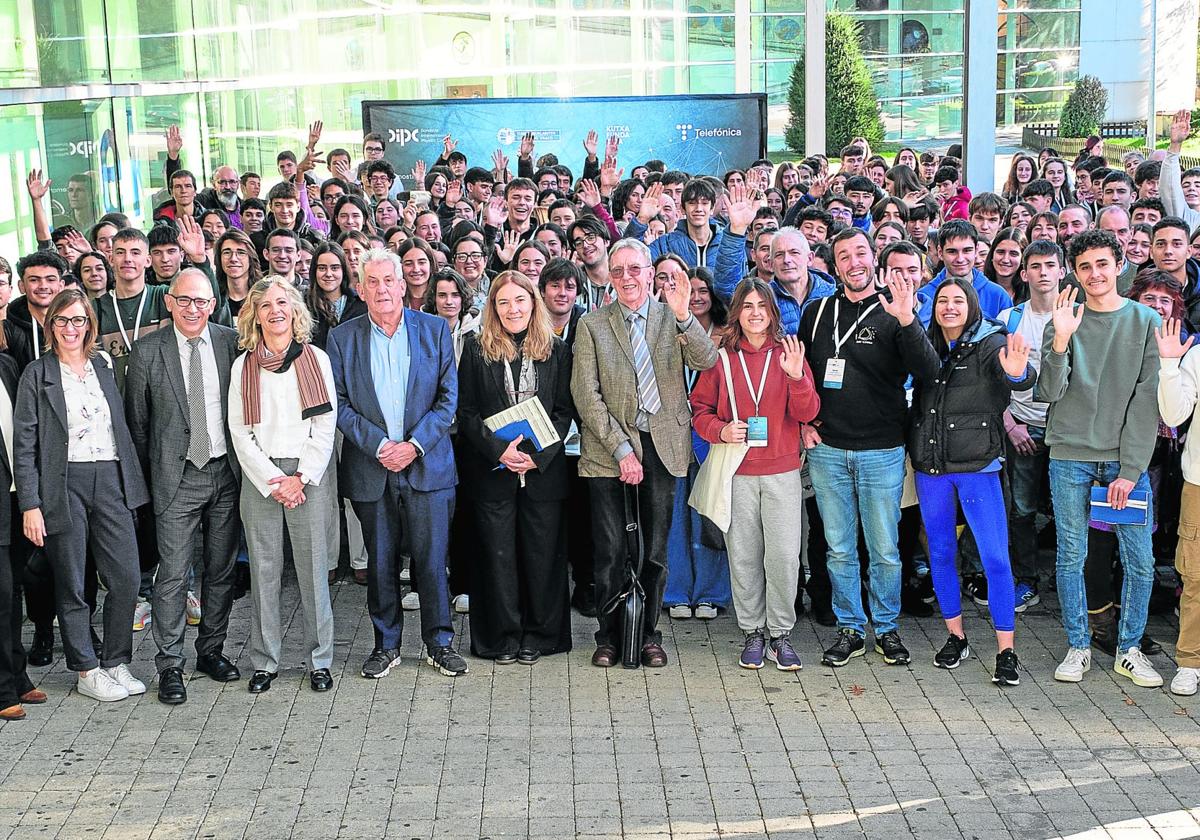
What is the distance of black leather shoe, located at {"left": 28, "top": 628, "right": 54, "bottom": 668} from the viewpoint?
7.02 meters

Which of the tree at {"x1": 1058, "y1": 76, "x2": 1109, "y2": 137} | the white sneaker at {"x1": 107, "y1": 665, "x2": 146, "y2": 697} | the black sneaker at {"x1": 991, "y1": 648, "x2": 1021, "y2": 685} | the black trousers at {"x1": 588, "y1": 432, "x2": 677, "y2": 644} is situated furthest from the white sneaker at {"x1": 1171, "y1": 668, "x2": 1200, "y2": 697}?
the tree at {"x1": 1058, "y1": 76, "x2": 1109, "y2": 137}

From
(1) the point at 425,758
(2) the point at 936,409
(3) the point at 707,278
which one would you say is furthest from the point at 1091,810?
(3) the point at 707,278

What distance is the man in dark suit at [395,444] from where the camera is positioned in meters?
6.66

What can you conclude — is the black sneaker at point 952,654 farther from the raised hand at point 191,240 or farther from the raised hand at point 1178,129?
the raised hand at point 1178,129

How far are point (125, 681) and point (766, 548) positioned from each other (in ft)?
10.1

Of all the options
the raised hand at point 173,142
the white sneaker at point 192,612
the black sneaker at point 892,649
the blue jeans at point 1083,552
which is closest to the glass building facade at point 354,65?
the raised hand at point 173,142

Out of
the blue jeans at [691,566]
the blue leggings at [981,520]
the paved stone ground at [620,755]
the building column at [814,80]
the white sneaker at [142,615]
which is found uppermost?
the building column at [814,80]

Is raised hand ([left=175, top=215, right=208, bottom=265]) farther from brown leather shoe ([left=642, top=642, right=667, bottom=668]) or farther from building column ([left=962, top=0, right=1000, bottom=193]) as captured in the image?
building column ([left=962, top=0, right=1000, bottom=193])

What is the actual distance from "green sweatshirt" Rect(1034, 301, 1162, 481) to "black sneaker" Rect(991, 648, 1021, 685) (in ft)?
3.20

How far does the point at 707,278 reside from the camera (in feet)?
24.3

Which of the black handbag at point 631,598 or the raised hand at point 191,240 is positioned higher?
the raised hand at point 191,240

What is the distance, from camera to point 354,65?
24.3 m

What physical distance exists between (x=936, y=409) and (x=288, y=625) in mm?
3556

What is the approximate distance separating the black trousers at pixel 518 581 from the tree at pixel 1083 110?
3744 centimetres
